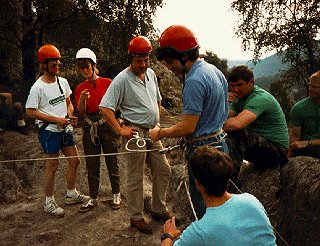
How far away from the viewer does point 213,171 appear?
204 centimetres

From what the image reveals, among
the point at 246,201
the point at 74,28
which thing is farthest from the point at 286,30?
the point at 246,201

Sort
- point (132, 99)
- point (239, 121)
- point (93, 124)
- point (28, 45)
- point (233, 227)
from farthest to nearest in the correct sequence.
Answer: point (28, 45)
point (93, 124)
point (132, 99)
point (239, 121)
point (233, 227)

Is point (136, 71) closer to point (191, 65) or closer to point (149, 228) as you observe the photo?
point (191, 65)

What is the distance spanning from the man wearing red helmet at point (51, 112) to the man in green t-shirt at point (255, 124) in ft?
7.63

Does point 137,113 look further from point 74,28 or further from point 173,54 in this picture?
point 74,28

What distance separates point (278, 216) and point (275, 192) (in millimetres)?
316

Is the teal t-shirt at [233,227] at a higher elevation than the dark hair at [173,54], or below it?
below

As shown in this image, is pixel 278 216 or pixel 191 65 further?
pixel 278 216

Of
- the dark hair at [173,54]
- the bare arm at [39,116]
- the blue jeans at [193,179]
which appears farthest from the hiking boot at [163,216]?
the dark hair at [173,54]

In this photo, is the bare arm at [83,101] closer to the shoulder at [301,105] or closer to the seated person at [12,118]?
the shoulder at [301,105]

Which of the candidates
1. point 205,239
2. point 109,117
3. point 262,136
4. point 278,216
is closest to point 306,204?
point 278,216

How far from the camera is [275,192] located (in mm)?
4203

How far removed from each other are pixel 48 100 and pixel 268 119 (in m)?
2.93

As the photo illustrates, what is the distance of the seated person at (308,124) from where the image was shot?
4746mm
